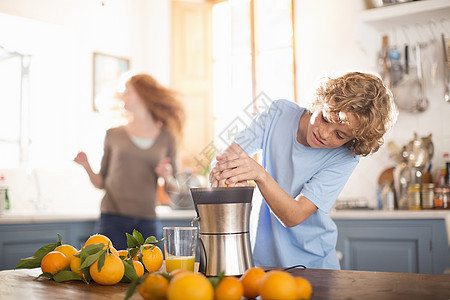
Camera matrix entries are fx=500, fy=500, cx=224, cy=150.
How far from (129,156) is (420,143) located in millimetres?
1750

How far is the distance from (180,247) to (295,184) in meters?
0.62

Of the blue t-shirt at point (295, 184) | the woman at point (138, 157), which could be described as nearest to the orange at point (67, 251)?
the blue t-shirt at point (295, 184)

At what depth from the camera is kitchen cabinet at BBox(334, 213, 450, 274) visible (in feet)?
8.41

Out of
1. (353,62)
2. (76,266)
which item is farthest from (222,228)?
(353,62)

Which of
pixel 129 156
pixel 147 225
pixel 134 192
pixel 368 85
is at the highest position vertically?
pixel 368 85

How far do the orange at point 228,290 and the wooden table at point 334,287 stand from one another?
18 cm

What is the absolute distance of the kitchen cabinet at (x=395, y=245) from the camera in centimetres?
256

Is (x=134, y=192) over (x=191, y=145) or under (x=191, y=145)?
under

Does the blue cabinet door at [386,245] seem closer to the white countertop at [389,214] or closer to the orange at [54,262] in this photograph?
the white countertop at [389,214]

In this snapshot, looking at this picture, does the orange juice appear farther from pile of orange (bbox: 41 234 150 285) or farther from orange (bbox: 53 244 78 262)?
orange (bbox: 53 244 78 262)

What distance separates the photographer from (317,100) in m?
1.58

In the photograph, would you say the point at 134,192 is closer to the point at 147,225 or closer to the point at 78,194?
the point at 147,225

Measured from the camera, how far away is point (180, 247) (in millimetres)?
1088

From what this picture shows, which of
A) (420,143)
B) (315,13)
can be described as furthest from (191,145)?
(420,143)
